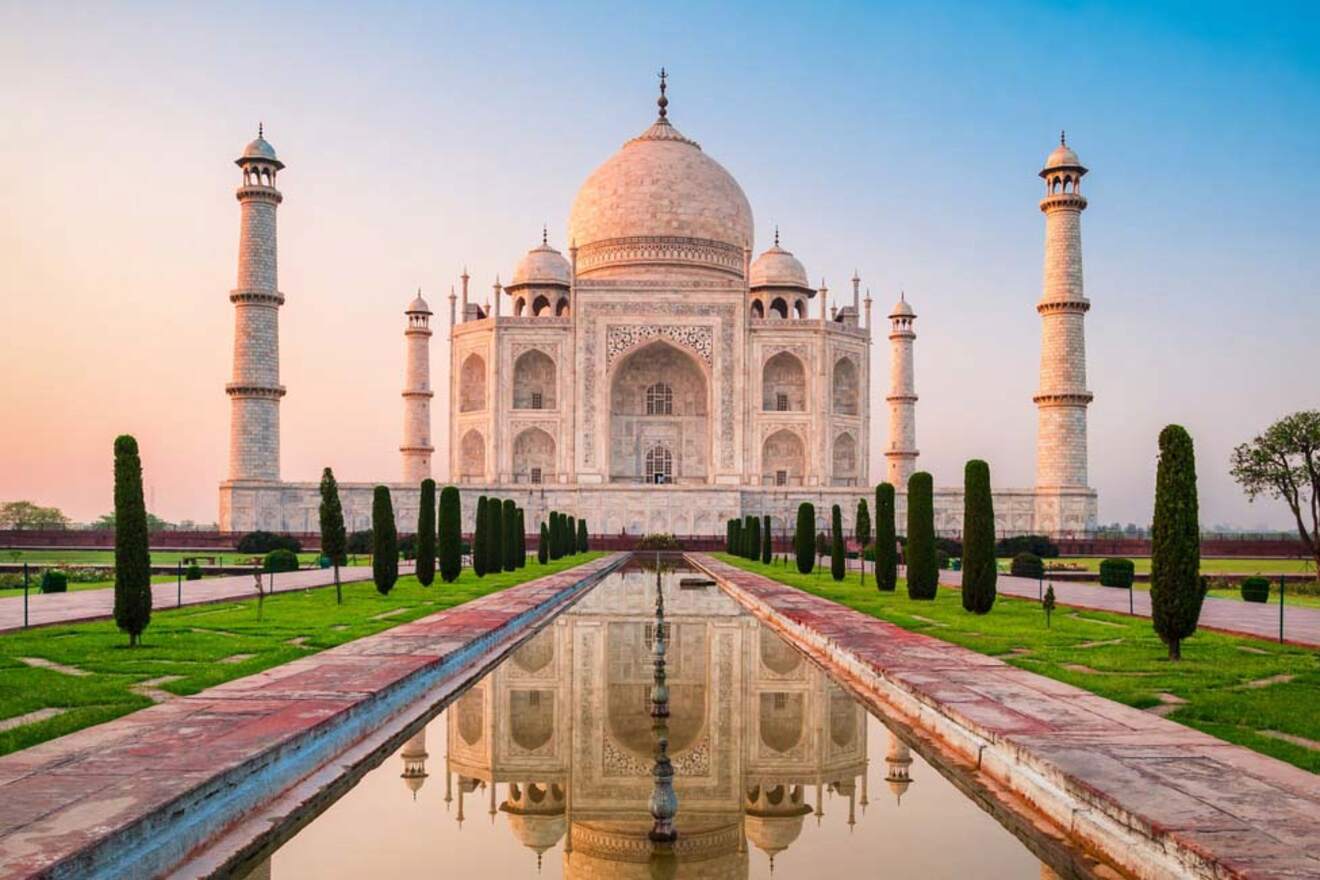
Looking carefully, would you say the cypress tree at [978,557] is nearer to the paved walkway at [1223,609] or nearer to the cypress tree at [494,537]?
the paved walkway at [1223,609]

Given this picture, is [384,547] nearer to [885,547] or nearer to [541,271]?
[885,547]

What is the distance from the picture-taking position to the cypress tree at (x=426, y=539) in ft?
45.2

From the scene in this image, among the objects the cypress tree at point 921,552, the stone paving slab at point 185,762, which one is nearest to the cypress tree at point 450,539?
the cypress tree at point 921,552

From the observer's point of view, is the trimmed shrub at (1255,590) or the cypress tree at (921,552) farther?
the trimmed shrub at (1255,590)

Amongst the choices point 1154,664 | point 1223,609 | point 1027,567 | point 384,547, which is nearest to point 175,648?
point 384,547

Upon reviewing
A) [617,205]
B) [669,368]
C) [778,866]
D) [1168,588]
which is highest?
[617,205]

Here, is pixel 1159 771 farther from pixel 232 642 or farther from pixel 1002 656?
pixel 232 642

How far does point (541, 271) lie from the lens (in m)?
37.8

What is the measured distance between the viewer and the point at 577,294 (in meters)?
33.7

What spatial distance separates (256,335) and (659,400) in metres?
12.5

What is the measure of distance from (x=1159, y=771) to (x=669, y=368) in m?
31.9

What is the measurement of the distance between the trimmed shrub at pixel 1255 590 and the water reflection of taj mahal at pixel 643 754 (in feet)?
25.1

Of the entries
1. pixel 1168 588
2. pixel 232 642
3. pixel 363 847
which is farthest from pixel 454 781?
pixel 1168 588

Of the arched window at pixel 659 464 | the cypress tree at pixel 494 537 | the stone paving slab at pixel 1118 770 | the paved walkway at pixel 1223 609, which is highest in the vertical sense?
the arched window at pixel 659 464
